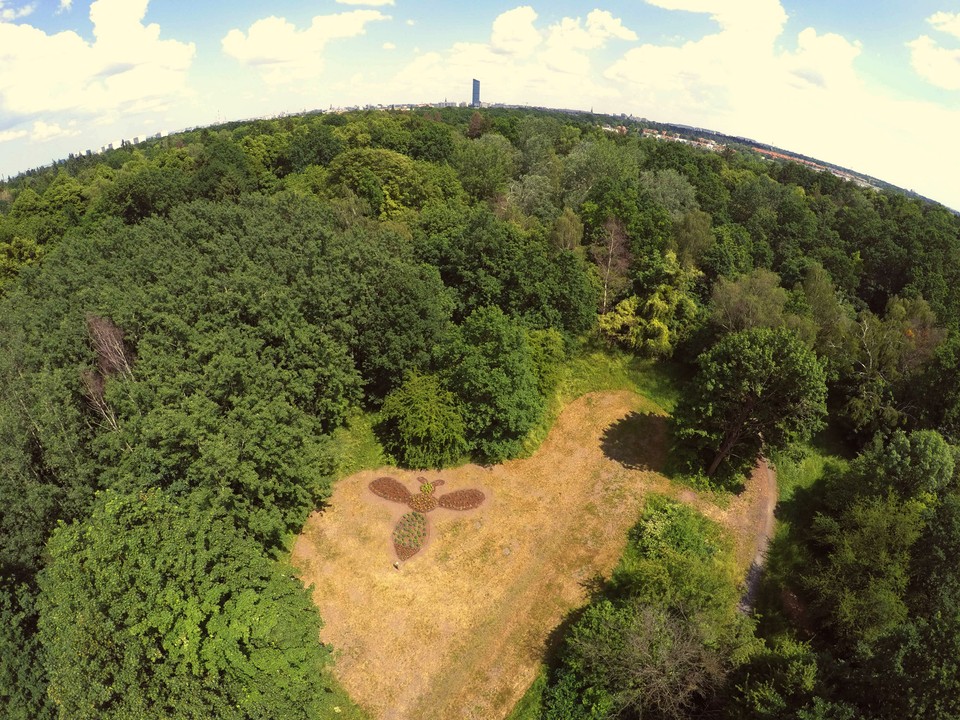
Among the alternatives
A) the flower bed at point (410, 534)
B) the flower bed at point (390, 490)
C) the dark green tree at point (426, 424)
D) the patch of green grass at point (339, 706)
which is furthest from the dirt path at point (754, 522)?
the flower bed at point (390, 490)

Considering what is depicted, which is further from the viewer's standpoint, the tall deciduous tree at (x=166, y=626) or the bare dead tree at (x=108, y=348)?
the bare dead tree at (x=108, y=348)

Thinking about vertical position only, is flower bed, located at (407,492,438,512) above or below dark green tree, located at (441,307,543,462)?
below

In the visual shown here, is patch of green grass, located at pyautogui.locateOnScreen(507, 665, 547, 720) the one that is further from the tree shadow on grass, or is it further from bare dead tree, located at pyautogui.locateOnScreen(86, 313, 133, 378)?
bare dead tree, located at pyautogui.locateOnScreen(86, 313, 133, 378)

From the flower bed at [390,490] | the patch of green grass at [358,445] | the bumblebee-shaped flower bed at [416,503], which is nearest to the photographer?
the bumblebee-shaped flower bed at [416,503]

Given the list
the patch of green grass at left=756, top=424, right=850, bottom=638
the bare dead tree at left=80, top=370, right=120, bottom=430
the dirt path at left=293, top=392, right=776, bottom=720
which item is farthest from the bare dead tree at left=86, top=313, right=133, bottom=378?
the patch of green grass at left=756, top=424, right=850, bottom=638

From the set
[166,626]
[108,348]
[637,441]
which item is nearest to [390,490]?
[166,626]

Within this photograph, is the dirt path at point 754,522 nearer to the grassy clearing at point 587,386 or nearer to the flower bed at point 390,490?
the grassy clearing at point 587,386

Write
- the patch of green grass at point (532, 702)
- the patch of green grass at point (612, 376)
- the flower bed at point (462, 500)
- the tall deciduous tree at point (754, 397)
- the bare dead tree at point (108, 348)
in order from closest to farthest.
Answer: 1. the patch of green grass at point (532, 702)
2. the bare dead tree at point (108, 348)
3. the tall deciduous tree at point (754, 397)
4. the flower bed at point (462, 500)
5. the patch of green grass at point (612, 376)
